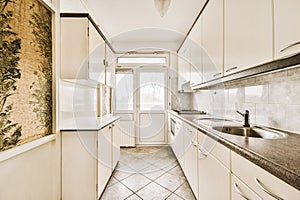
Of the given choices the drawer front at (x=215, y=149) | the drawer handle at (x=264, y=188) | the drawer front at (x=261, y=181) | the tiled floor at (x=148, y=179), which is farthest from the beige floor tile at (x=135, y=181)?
the drawer handle at (x=264, y=188)

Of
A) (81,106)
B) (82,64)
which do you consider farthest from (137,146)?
(82,64)

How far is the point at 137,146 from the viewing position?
539 cm

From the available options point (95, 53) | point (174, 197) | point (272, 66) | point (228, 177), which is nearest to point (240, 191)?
point (228, 177)

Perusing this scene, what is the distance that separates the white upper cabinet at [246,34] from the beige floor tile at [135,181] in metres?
1.95

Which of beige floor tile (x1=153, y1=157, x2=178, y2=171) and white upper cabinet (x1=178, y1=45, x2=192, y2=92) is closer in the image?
beige floor tile (x1=153, y1=157, x2=178, y2=171)

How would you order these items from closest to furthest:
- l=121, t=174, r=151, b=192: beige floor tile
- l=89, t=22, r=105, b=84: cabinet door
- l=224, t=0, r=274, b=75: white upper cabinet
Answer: l=224, t=0, r=274, b=75: white upper cabinet → l=89, t=22, r=105, b=84: cabinet door → l=121, t=174, r=151, b=192: beige floor tile

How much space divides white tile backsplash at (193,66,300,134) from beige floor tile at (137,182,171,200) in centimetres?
130

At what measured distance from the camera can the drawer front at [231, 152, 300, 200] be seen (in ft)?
2.46

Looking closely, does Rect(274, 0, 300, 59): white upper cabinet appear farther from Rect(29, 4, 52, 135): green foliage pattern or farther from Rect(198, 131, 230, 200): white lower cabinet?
Rect(29, 4, 52, 135): green foliage pattern

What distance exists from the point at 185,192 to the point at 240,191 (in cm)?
172

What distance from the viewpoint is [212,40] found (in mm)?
2340

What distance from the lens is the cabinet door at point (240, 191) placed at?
1.01 m

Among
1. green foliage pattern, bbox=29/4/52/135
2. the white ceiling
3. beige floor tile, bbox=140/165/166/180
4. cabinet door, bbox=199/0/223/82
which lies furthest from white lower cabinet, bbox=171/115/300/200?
the white ceiling

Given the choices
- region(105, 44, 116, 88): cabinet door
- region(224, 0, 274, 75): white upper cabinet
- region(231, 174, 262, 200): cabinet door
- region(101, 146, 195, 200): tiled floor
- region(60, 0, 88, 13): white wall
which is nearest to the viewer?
region(231, 174, 262, 200): cabinet door
